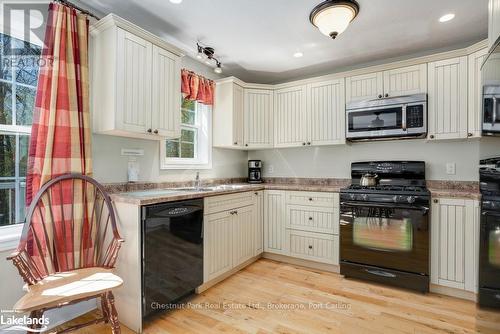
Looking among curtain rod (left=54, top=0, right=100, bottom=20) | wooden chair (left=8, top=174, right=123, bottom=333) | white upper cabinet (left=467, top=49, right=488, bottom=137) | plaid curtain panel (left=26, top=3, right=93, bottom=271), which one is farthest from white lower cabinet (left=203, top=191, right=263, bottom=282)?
A: white upper cabinet (left=467, top=49, right=488, bottom=137)

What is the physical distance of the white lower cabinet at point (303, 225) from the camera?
273 centimetres

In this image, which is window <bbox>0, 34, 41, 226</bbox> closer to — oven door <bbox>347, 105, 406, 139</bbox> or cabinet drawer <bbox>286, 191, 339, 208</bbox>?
cabinet drawer <bbox>286, 191, 339, 208</bbox>

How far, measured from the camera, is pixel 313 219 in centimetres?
283

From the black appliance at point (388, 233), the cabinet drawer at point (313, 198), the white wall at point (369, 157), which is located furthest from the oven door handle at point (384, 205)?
the white wall at point (369, 157)

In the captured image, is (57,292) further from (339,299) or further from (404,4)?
(404,4)

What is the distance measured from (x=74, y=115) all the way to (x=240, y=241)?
192 cm

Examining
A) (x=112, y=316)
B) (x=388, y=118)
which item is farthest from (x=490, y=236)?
(x=388, y=118)

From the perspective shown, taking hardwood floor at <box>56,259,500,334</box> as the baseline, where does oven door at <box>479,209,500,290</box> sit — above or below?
above

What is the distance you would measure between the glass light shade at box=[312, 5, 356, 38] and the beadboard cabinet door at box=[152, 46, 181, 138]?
4.37ft

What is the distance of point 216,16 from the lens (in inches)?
84.4

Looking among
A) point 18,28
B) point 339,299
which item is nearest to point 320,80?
point 339,299

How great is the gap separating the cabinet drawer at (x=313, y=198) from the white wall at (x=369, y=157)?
596 millimetres

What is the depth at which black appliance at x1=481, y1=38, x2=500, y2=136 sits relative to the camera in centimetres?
80

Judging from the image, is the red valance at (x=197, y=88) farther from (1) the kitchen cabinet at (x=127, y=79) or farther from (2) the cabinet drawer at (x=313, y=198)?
(2) the cabinet drawer at (x=313, y=198)
